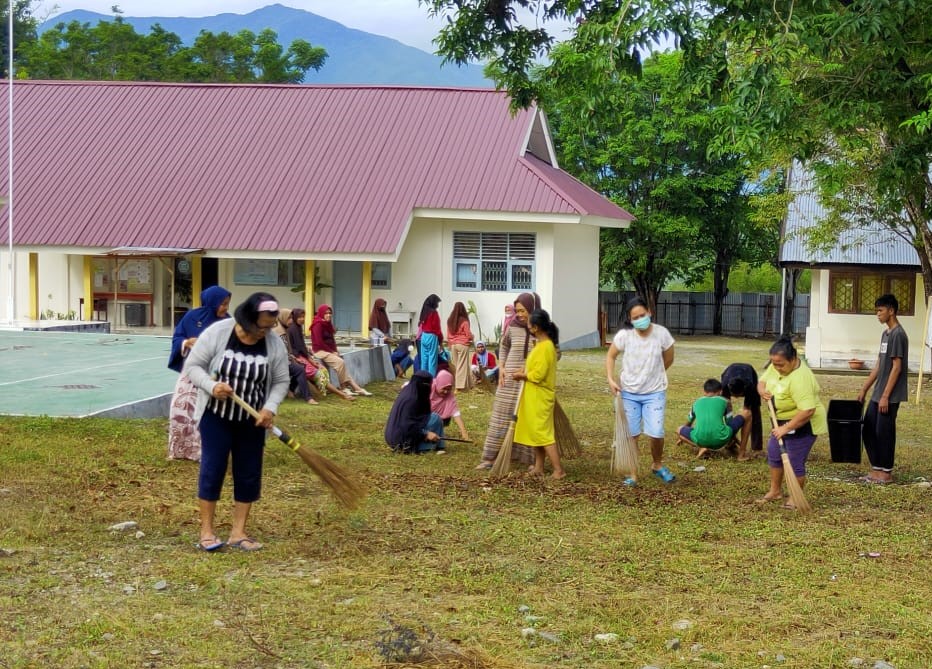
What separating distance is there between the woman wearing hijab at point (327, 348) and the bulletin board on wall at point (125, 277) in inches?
554

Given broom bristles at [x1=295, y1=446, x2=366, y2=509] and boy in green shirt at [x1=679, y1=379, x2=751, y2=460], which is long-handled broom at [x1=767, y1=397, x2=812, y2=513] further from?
broom bristles at [x1=295, y1=446, x2=366, y2=509]

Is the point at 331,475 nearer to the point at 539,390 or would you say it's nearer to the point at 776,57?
the point at 539,390

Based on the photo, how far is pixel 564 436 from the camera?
11.2m

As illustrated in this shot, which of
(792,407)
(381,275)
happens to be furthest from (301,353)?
(381,275)

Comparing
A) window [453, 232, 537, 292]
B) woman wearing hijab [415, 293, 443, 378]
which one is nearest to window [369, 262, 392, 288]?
window [453, 232, 537, 292]

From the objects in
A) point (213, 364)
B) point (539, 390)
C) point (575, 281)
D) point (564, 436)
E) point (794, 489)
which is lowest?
point (794, 489)

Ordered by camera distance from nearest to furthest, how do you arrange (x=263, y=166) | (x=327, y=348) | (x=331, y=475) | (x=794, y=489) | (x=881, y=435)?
(x=331, y=475) → (x=794, y=489) → (x=881, y=435) → (x=327, y=348) → (x=263, y=166)

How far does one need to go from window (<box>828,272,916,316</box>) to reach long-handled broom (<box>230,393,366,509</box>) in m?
22.0

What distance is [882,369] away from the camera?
428 inches

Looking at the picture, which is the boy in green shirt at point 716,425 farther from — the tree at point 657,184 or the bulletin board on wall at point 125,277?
the tree at point 657,184

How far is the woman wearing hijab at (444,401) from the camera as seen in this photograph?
12.9 m

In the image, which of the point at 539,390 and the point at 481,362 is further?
the point at 481,362

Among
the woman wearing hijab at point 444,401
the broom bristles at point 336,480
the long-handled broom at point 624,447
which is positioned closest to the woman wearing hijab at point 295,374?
the woman wearing hijab at point 444,401

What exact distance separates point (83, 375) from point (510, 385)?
7835mm
